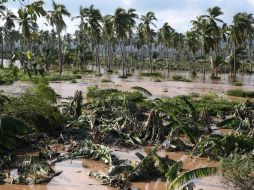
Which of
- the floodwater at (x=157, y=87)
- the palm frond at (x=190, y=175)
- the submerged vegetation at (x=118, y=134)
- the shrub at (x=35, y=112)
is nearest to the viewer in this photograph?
the palm frond at (x=190, y=175)

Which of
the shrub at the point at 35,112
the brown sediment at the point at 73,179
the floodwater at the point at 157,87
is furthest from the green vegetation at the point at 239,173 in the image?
the floodwater at the point at 157,87

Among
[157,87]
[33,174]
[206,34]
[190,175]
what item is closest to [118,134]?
[33,174]

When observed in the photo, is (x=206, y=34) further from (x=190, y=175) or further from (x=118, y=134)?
(x=190, y=175)

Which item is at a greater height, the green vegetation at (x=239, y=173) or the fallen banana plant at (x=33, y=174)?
the green vegetation at (x=239, y=173)

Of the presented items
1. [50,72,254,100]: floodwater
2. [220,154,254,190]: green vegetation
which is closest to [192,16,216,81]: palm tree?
[50,72,254,100]: floodwater

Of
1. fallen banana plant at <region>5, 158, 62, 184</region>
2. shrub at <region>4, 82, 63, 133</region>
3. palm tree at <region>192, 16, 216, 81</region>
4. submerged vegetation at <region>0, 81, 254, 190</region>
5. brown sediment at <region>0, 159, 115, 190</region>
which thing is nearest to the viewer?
brown sediment at <region>0, 159, 115, 190</region>

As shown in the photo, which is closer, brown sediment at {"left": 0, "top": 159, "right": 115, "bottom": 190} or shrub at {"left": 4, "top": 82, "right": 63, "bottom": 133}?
brown sediment at {"left": 0, "top": 159, "right": 115, "bottom": 190}

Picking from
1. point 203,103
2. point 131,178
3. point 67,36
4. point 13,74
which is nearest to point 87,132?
point 131,178

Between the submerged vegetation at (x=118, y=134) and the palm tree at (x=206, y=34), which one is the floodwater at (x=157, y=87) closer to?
the palm tree at (x=206, y=34)

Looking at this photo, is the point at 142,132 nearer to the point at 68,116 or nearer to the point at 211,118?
the point at 68,116

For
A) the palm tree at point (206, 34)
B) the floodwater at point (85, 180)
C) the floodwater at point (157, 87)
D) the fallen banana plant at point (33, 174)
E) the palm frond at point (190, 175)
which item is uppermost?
the palm tree at point (206, 34)

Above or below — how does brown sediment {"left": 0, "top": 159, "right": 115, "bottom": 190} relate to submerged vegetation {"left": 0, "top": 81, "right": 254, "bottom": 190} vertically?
below

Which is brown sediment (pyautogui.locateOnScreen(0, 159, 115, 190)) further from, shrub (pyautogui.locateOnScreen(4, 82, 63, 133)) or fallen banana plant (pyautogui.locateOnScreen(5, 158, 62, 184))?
shrub (pyautogui.locateOnScreen(4, 82, 63, 133))

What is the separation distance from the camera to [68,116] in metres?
20.9
